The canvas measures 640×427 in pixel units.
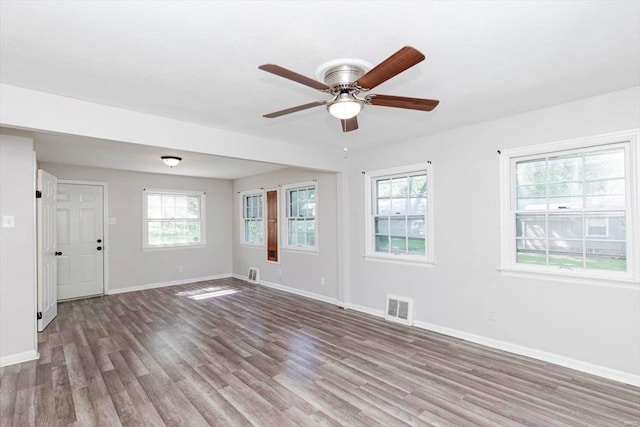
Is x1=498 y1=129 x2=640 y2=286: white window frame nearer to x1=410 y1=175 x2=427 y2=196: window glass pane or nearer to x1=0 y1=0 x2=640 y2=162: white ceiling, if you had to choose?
x1=0 y1=0 x2=640 y2=162: white ceiling

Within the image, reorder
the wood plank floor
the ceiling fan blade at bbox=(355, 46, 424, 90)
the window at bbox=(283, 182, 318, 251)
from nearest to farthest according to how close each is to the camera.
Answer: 1. the ceiling fan blade at bbox=(355, 46, 424, 90)
2. the wood plank floor
3. the window at bbox=(283, 182, 318, 251)

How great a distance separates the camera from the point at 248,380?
2.88 metres

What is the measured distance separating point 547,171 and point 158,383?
4262 millimetres

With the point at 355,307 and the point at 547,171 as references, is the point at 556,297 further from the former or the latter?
the point at 355,307

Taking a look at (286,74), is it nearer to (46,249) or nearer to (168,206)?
(46,249)

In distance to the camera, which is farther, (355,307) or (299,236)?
(299,236)

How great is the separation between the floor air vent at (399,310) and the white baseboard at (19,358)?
4.09 metres

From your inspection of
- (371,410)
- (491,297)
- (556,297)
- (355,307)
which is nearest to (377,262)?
(355,307)

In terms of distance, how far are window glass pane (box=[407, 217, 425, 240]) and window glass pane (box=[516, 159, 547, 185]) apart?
1.25m

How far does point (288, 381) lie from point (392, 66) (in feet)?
8.69

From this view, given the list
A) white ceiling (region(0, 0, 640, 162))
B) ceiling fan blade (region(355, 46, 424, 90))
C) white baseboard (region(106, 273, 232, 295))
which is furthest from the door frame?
ceiling fan blade (region(355, 46, 424, 90))

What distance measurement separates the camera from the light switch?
325 cm

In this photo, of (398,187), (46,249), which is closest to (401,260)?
(398,187)

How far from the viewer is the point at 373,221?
4.93 m
